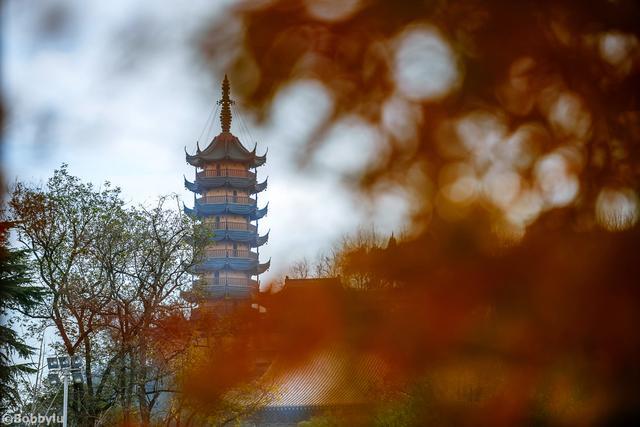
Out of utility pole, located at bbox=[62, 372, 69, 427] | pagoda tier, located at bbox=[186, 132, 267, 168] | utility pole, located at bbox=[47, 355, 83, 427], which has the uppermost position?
pagoda tier, located at bbox=[186, 132, 267, 168]

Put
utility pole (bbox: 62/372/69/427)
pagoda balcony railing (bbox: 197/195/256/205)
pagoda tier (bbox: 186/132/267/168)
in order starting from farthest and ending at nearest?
1. pagoda balcony railing (bbox: 197/195/256/205)
2. utility pole (bbox: 62/372/69/427)
3. pagoda tier (bbox: 186/132/267/168)

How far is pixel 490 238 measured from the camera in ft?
4.40

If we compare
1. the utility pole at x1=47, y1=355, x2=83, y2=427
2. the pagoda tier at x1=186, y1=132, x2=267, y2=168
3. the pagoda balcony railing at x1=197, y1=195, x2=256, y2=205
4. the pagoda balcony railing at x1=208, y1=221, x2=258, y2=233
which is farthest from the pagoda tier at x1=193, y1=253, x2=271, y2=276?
the pagoda balcony railing at x1=208, y1=221, x2=258, y2=233

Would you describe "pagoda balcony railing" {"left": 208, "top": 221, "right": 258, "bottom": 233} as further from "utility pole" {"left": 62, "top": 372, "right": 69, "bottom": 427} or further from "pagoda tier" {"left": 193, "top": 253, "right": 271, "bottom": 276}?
"utility pole" {"left": 62, "top": 372, "right": 69, "bottom": 427}

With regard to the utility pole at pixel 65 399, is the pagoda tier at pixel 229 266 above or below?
above

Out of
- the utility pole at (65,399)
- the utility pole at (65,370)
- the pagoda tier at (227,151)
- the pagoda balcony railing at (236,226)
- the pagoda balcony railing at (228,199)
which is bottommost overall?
the utility pole at (65,399)

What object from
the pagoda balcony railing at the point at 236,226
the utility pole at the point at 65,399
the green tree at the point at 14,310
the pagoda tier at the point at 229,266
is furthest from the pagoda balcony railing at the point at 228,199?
the utility pole at the point at 65,399

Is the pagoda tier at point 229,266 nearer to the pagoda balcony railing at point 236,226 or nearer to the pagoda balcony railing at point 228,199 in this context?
the pagoda balcony railing at point 228,199

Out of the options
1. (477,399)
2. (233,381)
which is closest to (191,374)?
(233,381)

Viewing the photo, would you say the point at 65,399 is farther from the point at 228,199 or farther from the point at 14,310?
the point at 228,199

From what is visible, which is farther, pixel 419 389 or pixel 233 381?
pixel 233 381

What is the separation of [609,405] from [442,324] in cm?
35

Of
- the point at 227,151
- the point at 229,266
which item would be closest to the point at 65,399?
the point at 227,151

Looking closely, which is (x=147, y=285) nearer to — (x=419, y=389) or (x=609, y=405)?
(x=419, y=389)
